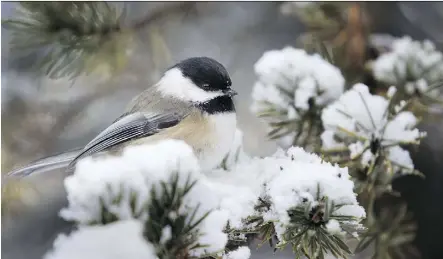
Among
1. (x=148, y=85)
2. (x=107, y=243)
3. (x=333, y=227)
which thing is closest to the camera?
(x=107, y=243)

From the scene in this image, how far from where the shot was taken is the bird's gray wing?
758 mm

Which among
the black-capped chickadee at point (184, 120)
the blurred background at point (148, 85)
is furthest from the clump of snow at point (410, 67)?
the black-capped chickadee at point (184, 120)

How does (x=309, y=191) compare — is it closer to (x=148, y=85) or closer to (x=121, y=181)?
(x=121, y=181)

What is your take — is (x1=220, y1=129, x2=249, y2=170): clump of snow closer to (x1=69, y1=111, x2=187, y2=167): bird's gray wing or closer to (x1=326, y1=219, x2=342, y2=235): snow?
(x1=69, y1=111, x2=187, y2=167): bird's gray wing

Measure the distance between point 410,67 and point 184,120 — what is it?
0.45 m

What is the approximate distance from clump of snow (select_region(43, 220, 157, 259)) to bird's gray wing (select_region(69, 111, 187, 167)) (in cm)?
34

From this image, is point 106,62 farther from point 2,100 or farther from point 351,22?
point 351,22

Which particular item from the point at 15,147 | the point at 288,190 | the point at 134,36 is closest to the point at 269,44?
the point at 134,36

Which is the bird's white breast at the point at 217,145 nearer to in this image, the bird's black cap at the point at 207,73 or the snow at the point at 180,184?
the bird's black cap at the point at 207,73

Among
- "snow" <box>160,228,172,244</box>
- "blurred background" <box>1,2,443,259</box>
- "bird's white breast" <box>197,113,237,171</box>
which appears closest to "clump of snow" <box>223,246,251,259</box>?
"snow" <box>160,228,172,244</box>

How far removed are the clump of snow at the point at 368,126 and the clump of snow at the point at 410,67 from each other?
0.17 metres

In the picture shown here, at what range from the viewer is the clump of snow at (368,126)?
0.75 meters

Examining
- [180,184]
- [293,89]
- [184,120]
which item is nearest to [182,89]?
[184,120]

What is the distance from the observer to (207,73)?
0.78 m
